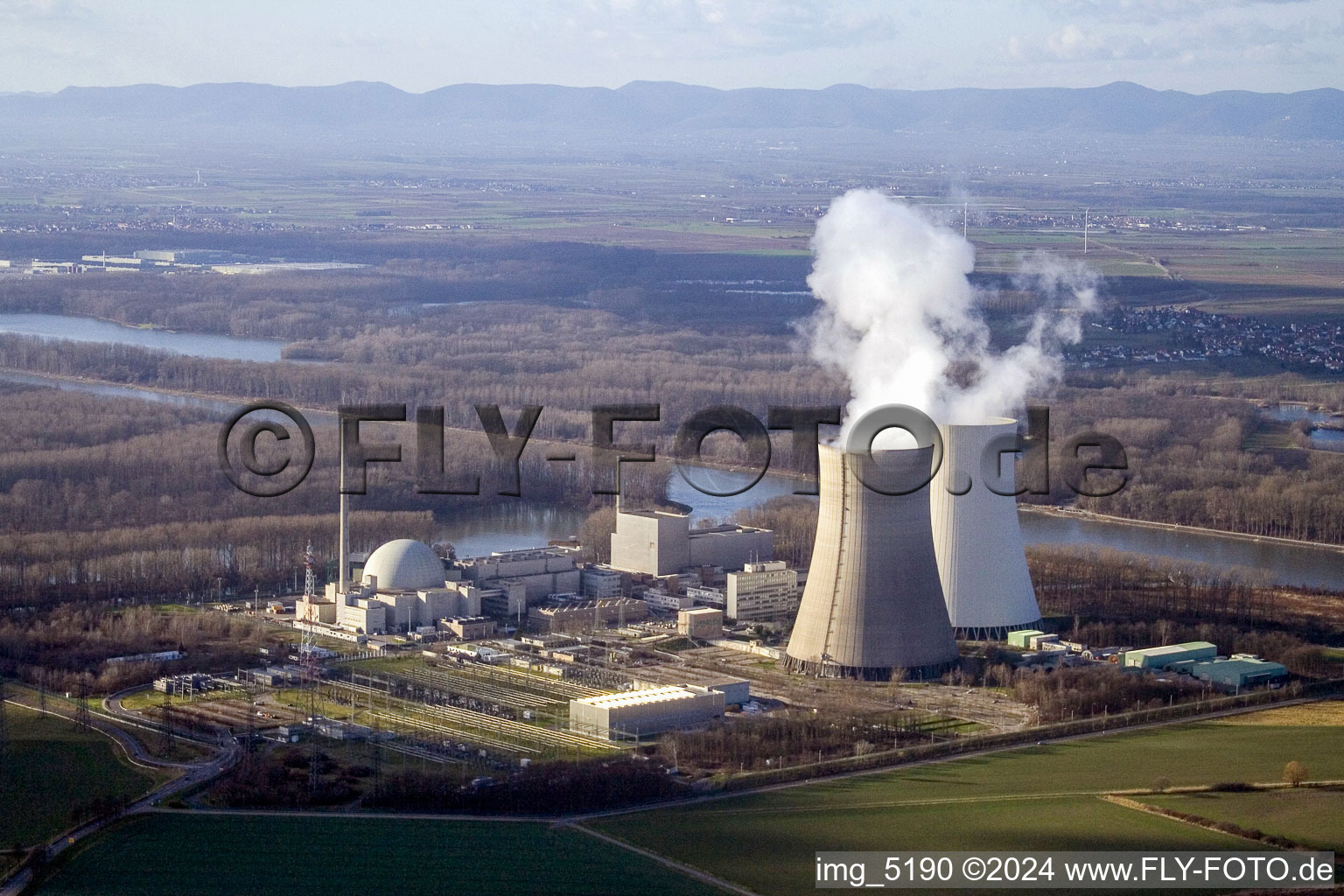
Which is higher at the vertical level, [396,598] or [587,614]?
[396,598]

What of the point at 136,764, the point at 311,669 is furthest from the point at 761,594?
the point at 136,764

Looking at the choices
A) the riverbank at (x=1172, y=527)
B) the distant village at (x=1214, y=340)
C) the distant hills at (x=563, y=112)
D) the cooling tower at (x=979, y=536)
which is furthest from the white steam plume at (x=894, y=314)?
the distant hills at (x=563, y=112)

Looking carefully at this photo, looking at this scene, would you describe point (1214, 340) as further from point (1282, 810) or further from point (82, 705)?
point (82, 705)

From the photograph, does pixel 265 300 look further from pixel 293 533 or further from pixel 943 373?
pixel 943 373

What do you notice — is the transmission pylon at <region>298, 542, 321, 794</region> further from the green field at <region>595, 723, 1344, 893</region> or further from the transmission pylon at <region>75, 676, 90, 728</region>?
the green field at <region>595, 723, 1344, 893</region>

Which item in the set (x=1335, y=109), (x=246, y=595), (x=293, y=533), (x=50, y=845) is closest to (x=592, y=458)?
(x=293, y=533)

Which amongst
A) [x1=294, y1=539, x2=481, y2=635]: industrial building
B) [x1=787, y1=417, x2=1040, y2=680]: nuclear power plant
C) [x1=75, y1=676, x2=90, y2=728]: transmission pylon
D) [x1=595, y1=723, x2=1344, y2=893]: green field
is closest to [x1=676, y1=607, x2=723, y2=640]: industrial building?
[x1=787, y1=417, x2=1040, y2=680]: nuclear power plant

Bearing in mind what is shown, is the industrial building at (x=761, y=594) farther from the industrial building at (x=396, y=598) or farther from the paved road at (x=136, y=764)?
the paved road at (x=136, y=764)
